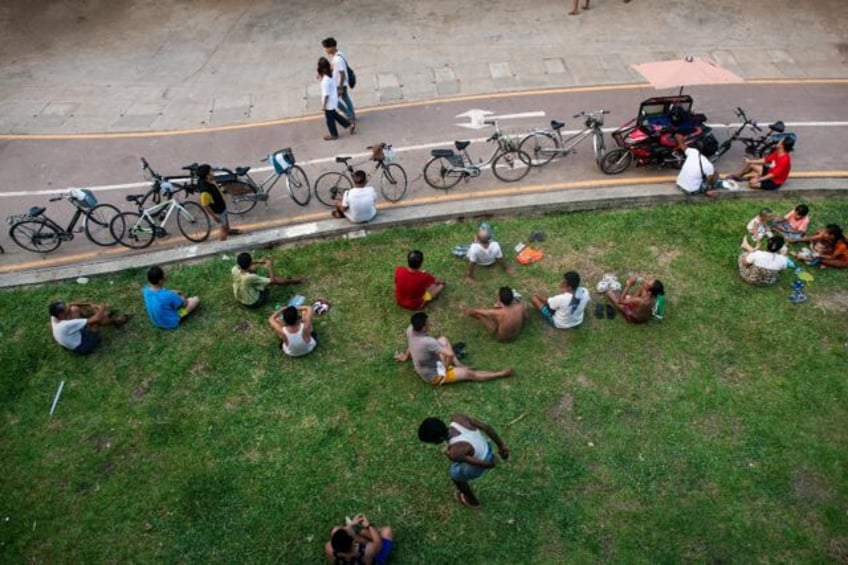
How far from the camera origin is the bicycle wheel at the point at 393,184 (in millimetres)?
11797

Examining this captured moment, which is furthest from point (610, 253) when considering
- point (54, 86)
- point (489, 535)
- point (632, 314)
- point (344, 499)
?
point (54, 86)

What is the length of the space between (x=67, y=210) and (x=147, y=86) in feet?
18.2

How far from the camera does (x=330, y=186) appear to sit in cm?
1206

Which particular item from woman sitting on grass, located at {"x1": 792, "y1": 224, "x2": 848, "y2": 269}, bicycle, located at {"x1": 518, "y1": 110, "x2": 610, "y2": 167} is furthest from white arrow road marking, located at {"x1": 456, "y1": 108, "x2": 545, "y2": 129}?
woman sitting on grass, located at {"x1": 792, "y1": 224, "x2": 848, "y2": 269}

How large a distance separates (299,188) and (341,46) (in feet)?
23.5

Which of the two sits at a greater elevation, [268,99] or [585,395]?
[268,99]

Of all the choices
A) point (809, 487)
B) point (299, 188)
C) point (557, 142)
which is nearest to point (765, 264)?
point (809, 487)

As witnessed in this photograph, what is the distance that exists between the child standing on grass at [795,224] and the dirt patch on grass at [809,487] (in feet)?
15.3

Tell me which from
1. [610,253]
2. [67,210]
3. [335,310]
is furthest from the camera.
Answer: [67,210]

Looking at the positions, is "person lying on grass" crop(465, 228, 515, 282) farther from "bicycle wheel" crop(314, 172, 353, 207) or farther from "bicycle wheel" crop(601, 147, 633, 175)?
"bicycle wheel" crop(601, 147, 633, 175)

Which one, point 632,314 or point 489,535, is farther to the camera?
point 632,314

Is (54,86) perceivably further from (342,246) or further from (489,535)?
(489,535)

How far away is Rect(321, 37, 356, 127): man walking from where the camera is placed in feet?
43.0

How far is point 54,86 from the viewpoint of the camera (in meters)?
16.1
